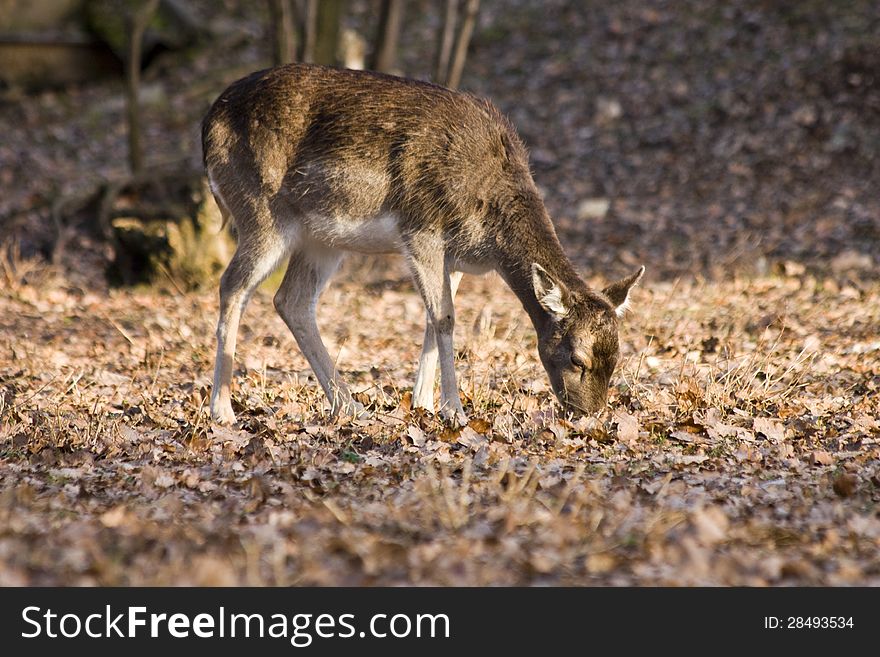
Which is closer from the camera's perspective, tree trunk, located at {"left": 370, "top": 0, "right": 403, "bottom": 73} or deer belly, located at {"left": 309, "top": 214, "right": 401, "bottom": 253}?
deer belly, located at {"left": 309, "top": 214, "right": 401, "bottom": 253}

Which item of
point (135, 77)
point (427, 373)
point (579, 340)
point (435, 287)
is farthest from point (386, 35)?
point (579, 340)

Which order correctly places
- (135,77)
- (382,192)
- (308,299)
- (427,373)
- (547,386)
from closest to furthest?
(382,192)
(427,373)
(547,386)
(308,299)
(135,77)

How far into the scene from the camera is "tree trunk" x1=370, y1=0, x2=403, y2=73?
16281 mm

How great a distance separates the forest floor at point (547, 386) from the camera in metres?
4.45

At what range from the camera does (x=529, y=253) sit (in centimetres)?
710

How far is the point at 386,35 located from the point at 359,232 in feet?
32.4

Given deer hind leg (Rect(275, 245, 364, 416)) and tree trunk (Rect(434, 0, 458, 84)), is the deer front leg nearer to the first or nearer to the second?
deer hind leg (Rect(275, 245, 364, 416))

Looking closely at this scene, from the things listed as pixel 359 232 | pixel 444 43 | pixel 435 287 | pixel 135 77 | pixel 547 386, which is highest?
pixel 444 43

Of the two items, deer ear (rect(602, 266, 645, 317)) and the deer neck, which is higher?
the deer neck

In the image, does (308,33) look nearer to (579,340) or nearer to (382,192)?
(382,192)

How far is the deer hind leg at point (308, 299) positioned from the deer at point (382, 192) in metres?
0.21

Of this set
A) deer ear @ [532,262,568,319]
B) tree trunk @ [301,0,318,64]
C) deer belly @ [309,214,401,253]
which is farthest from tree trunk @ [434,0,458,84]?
deer ear @ [532,262,568,319]

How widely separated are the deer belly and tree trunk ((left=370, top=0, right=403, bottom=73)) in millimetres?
9559

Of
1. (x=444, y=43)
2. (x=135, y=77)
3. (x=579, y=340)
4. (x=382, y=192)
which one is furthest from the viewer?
(x=444, y=43)
